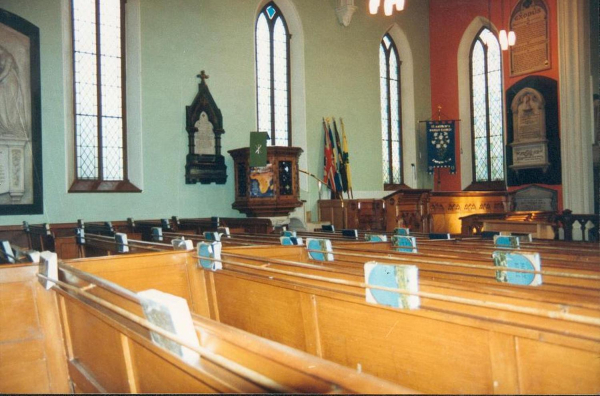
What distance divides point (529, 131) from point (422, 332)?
1032cm

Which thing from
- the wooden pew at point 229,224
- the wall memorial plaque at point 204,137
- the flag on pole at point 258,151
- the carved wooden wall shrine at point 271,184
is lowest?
the wooden pew at point 229,224

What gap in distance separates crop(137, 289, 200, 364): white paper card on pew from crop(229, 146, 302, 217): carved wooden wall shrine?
715 centimetres

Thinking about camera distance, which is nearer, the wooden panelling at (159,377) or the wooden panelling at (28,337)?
the wooden panelling at (159,377)

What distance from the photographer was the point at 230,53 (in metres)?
9.28

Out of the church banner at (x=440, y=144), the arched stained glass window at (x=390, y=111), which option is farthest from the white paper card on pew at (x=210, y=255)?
the church banner at (x=440, y=144)

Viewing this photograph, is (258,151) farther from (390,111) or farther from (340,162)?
(390,111)

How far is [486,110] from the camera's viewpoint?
1201 cm

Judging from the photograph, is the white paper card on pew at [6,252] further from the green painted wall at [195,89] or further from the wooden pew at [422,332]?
the green painted wall at [195,89]

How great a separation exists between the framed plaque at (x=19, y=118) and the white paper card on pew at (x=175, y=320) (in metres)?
7.24

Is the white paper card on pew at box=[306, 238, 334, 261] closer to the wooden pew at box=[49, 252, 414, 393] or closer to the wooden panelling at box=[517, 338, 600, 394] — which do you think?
the wooden pew at box=[49, 252, 414, 393]

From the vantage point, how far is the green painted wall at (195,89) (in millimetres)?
7648

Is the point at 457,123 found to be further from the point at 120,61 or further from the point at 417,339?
the point at 417,339

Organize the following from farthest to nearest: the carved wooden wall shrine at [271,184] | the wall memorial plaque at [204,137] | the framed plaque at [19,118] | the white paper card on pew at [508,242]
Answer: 1. the wall memorial plaque at [204,137]
2. the carved wooden wall shrine at [271,184]
3. the framed plaque at [19,118]
4. the white paper card on pew at [508,242]

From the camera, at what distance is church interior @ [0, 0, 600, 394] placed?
1.22 metres
